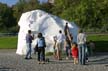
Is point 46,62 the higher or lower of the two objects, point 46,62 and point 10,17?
the lower

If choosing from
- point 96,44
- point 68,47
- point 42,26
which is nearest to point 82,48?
point 68,47

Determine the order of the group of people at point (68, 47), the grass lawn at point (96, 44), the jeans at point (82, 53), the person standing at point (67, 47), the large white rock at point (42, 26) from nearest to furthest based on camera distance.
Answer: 1. the jeans at point (82, 53)
2. the group of people at point (68, 47)
3. the person standing at point (67, 47)
4. the large white rock at point (42, 26)
5. the grass lawn at point (96, 44)

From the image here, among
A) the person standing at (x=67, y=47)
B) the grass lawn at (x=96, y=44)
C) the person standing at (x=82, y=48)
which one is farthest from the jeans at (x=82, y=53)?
the grass lawn at (x=96, y=44)

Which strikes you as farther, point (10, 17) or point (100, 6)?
point (10, 17)

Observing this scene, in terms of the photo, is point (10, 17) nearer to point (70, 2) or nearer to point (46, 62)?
point (70, 2)

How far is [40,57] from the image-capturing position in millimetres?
22641

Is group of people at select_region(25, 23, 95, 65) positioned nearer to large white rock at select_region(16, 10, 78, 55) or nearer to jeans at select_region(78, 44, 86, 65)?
jeans at select_region(78, 44, 86, 65)

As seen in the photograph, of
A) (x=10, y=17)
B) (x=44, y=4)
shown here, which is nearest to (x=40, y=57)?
(x=44, y=4)

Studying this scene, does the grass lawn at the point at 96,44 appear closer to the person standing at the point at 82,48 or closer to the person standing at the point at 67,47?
the person standing at the point at 67,47

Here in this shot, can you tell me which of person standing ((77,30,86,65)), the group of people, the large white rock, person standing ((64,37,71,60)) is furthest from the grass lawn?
person standing ((77,30,86,65))

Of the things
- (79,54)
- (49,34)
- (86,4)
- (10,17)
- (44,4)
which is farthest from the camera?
(10,17)

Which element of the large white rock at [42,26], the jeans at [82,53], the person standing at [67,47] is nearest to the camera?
the jeans at [82,53]

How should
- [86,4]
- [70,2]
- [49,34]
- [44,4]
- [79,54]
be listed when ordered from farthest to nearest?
[44,4], [70,2], [86,4], [49,34], [79,54]

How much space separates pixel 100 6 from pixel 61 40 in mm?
16850
